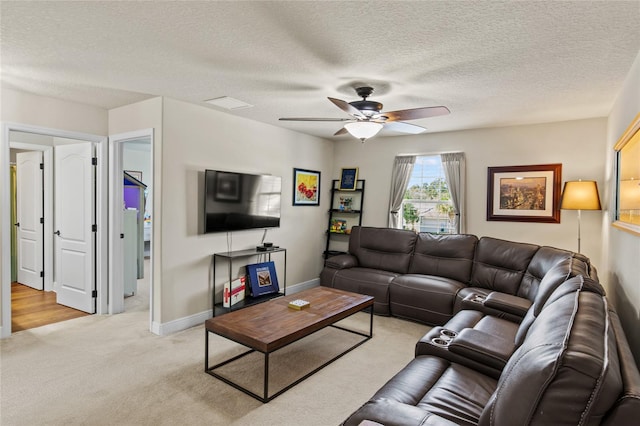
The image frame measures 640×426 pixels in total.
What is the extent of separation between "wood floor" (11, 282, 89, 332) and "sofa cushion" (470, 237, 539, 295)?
4.78 meters

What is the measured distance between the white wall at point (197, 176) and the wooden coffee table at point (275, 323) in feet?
3.86

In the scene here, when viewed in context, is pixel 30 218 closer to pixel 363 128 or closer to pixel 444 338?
pixel 363 128

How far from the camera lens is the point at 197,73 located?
117 inches

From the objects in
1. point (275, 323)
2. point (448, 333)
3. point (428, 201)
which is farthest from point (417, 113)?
point (428, 201)

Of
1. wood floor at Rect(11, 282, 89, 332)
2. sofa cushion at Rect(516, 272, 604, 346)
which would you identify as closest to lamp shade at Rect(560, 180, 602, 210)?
sofa cushion at Rect(516, 272, 604, 346)

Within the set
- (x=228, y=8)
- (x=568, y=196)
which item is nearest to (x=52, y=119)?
(x=228, y=8)

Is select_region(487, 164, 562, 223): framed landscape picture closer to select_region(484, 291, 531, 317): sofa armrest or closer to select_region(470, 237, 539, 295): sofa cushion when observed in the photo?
select_region(470, 237, 539, 295): sofa cushion

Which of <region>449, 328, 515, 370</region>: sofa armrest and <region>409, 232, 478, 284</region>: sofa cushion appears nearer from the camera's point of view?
<region>449, 328, 515, 370</region>: sofa armrest

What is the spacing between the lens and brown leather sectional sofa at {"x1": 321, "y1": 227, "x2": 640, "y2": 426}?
3.33 ft

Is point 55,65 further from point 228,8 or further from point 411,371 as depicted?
point 411,371

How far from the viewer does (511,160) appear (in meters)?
4.75

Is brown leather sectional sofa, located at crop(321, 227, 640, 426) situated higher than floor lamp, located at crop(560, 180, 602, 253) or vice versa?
floor lamp, located at crop(560, 180, 602, 253)

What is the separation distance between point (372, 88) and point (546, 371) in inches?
104

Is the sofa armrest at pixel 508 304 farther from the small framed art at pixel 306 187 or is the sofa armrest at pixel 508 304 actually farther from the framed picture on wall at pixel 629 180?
the small framed art at pixel 306 187
